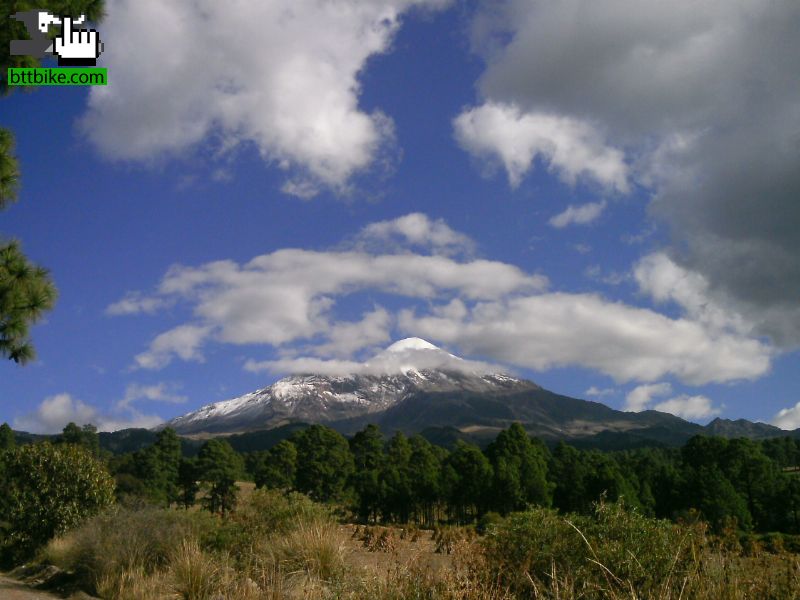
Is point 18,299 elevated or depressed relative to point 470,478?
elevated

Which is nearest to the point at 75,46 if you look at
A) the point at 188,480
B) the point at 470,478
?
the point at 470,478

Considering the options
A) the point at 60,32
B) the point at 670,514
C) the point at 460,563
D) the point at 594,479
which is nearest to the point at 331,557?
the point at 460,563

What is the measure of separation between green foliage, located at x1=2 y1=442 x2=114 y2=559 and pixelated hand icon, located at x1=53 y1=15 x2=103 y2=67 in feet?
63.7

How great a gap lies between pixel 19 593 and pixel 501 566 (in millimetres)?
14208

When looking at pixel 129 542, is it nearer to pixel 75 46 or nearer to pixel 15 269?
pixel 15 269

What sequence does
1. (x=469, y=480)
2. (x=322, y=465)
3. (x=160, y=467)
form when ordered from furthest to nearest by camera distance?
(x=160, y=467) → (x=322, y=465) → (x=469, y=480)

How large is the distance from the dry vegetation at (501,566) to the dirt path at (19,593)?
2349 millimetres

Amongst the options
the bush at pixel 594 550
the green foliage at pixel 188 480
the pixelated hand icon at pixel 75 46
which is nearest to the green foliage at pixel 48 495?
the pixelated hand icon at pixel 75 46

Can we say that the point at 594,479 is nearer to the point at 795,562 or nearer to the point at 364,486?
the point at 364,486

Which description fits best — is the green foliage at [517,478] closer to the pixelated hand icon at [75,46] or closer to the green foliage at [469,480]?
the green foliage at [469,480]

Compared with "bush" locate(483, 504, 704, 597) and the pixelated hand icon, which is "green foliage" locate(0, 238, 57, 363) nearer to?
the pixelated hand icon

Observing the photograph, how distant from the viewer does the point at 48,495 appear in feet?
83.4

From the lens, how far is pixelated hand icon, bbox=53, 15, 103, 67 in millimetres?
10211

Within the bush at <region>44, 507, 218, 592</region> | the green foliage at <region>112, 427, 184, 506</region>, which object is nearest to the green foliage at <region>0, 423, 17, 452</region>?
the green foliage at <region>112, 427, 184, 506</region>
